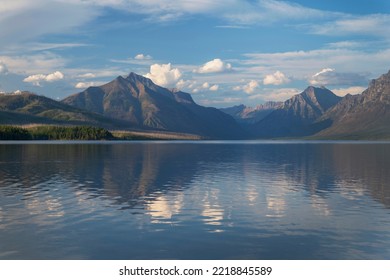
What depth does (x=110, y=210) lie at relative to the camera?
50.3 m

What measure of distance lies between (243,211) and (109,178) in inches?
1530

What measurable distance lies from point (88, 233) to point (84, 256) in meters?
6.98

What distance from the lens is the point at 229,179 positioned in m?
84.0

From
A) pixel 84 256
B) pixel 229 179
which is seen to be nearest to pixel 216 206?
pixel 84 256

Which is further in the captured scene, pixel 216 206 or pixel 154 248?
pixel 216 206

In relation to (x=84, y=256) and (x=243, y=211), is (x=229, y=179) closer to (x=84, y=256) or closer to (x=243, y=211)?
(x=243, y=211)

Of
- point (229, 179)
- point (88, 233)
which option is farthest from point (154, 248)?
point (229, 179)

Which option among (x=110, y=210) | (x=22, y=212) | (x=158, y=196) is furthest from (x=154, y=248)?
(x=158, y=196)

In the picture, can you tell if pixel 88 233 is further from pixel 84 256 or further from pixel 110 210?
pixel 110 210
